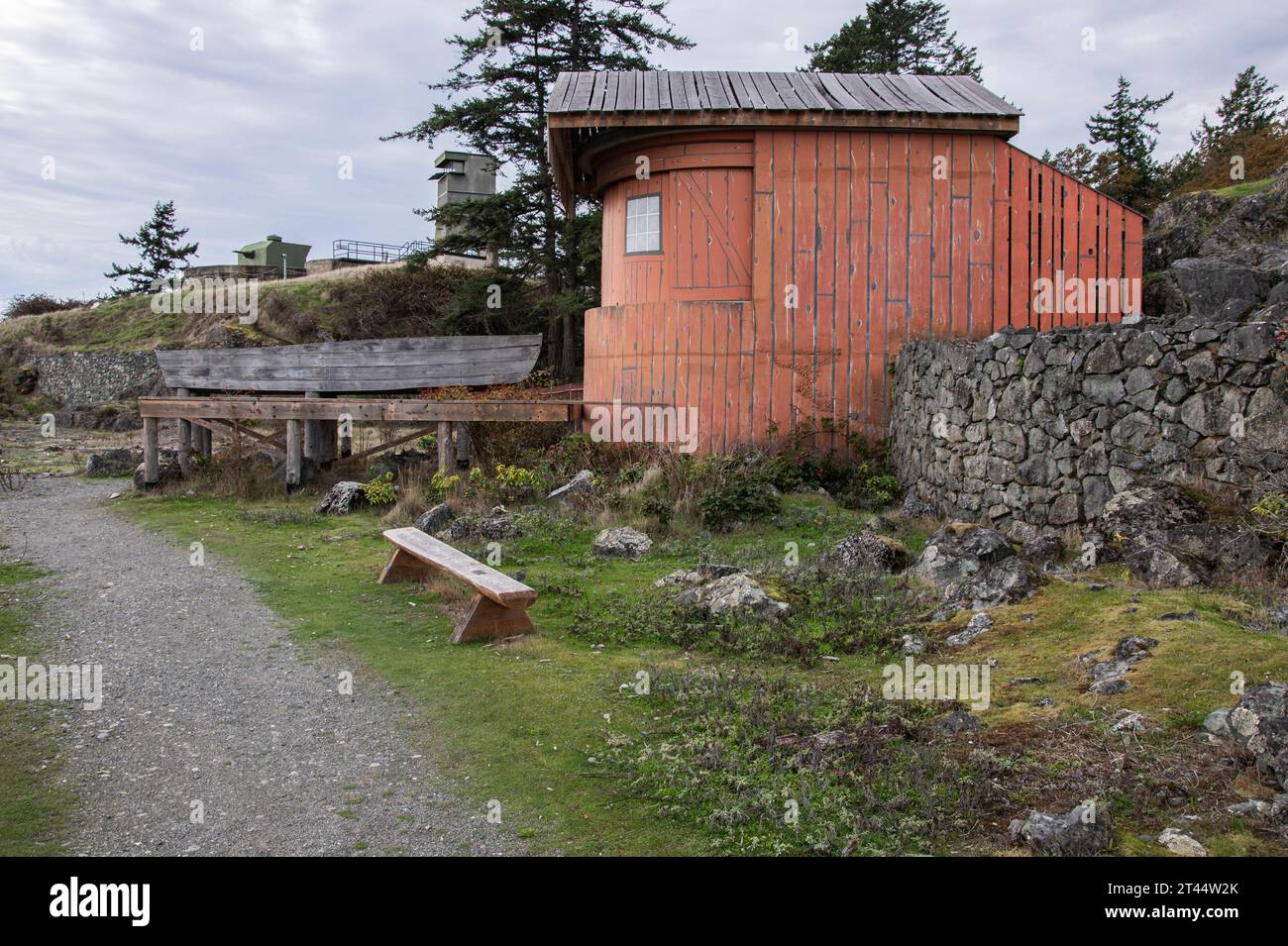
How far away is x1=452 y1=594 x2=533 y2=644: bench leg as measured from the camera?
7.23 meters

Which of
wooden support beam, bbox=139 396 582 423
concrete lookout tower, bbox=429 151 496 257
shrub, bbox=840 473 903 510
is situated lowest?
shrub, bbox=840 473 903 510

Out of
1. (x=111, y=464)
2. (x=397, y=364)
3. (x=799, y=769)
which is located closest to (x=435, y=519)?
(x=397, y=364)

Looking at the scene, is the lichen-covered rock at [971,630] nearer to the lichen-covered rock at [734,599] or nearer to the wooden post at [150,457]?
the lichen-covered rock at [734,599]

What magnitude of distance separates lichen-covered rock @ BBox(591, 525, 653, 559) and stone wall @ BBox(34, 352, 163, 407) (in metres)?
26.5

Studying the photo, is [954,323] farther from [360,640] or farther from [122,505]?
[122,505]

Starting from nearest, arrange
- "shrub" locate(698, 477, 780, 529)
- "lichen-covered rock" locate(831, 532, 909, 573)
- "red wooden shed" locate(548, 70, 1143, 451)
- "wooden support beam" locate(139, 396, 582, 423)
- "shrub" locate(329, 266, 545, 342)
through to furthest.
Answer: "lichen-covered rock" locate(831, 532, 909, 573), "shrub" locate(698, 477, 780, 529), "red wooden shed" locate(548, 70, 1143, 451), "wooden support beam" locate(139, 396, 582, 423), "shrub" locate(329, 266, 545, 342)

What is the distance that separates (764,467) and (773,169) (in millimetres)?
4189

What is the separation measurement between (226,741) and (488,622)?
2.23 meters

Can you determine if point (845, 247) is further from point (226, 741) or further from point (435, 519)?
point (226, 741)

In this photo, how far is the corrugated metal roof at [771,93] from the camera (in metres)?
12.9

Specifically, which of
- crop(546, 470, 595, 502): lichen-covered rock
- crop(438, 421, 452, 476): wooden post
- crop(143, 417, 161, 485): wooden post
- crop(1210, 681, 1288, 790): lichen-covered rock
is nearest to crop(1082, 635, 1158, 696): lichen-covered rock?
crop(1210, 681, 1288, 790): lichen-covered rock

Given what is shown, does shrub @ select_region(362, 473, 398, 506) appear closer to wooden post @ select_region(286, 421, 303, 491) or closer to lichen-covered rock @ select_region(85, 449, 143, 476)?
wooden post @ select_region(286, 421, 303, 491)

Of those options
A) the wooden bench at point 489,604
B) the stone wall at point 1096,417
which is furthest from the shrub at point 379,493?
the stone wall at point 1096,417
